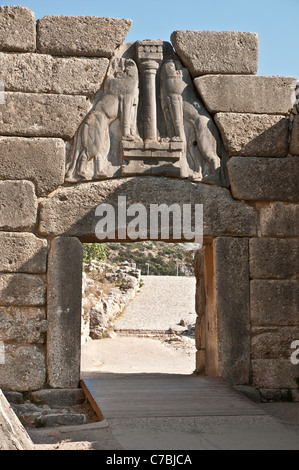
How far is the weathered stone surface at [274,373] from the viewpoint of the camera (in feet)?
22.1

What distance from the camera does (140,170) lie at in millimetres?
6816

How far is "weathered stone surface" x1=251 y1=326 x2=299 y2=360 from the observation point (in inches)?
267

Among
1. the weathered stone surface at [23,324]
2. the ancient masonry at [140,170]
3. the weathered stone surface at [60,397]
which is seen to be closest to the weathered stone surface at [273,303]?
the ancient masonry at [140,170]

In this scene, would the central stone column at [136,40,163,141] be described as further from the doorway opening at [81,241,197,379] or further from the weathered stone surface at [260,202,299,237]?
the doorway opening at [81,241,197,379]

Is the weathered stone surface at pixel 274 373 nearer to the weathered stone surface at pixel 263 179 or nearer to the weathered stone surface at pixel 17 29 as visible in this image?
the weathered stone surface at pixel 263 179

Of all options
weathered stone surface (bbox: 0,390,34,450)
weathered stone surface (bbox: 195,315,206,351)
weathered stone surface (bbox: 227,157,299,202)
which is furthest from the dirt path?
weathered stone surface (bbox: 0,390,34,450)

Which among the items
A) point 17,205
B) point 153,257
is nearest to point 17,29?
point 17,205

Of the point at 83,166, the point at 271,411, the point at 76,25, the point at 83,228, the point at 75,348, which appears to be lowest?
the point at 271,411
